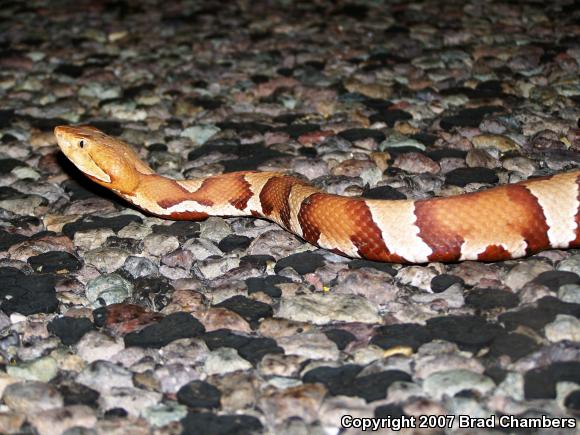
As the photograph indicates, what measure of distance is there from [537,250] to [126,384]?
7.95ft

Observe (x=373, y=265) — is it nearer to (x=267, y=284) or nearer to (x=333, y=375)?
(x=267, y=284)

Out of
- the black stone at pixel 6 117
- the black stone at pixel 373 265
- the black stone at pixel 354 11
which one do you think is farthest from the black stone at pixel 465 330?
the black stone at pixel 354 11

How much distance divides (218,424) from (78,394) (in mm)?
697

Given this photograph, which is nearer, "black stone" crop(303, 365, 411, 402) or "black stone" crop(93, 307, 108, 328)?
"black stone" crop(303, 365, 411, 402)

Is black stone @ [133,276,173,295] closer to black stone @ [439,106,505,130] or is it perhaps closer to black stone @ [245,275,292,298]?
black stone @ [245,275,292,298]

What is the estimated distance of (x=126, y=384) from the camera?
12.1 feet

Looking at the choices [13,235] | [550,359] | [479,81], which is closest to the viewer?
[550,359]

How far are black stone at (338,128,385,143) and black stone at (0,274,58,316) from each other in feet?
8.92

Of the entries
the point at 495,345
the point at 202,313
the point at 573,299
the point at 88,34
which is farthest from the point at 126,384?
the point at 88,34

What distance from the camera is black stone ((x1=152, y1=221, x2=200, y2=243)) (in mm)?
5209

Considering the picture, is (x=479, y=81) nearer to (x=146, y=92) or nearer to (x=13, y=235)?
(x=146, y=92)

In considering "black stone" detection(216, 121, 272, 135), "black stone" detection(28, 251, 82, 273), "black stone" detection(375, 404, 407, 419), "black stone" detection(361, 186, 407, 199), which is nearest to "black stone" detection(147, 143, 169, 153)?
"black stone" detection(216, 121, 272, 135)

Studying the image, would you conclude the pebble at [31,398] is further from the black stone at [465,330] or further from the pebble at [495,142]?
the pebble at [495,142]

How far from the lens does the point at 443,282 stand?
4383 mm
